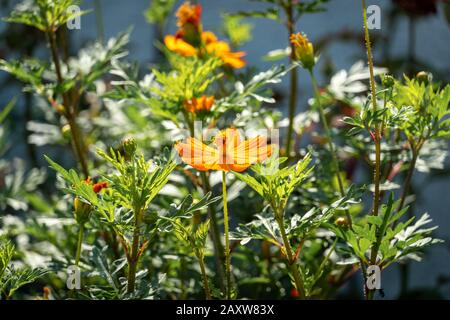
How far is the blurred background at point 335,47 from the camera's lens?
1.78 meters

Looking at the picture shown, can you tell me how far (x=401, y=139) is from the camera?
3.56 feet

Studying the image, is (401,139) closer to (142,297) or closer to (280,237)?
(280,237)

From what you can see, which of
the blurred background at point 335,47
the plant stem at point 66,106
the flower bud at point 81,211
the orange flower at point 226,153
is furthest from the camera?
the blurred background at point 335,47

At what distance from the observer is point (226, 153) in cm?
75

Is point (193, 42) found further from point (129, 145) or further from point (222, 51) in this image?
point (129, 145)

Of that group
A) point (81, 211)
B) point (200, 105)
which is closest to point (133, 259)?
point (81, 211)

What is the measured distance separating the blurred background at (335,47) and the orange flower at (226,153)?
2.66ft

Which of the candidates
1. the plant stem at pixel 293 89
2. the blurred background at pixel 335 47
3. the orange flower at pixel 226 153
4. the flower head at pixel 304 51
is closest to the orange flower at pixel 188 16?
the plant stem at pixel 293 89

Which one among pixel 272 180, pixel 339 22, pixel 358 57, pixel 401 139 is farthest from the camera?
pixel 339 22

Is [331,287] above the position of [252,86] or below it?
below

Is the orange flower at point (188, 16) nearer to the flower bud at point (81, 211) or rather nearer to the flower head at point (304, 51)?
the flower head at point (304, 51)

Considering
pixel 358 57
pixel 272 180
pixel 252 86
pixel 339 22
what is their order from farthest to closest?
pixel 339 22
pixel 358 57
pixel 252 86
pixel 272 180
